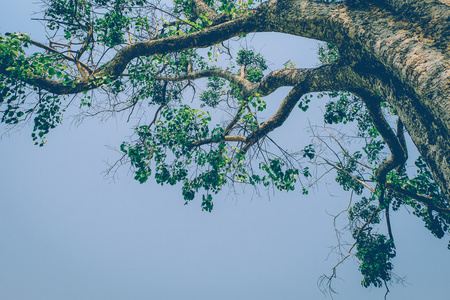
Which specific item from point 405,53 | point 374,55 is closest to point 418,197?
point 374,55

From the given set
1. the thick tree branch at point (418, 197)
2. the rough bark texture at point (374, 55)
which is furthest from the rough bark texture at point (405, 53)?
the thick tree branch at point (418, 197)

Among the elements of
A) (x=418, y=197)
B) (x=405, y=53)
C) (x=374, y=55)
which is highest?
(x=418, y=197)

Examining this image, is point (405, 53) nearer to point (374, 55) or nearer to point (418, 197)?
point (374, 55)

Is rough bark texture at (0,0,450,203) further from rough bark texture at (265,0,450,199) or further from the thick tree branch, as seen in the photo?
the thick tree branch

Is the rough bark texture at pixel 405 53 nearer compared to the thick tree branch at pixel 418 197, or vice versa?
the rough bark texture at pixel 405 53

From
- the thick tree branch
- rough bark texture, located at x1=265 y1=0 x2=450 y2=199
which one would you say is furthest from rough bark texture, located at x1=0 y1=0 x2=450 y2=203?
the thick tree branch

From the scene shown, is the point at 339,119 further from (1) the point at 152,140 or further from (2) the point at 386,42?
(1) the point at 152,140

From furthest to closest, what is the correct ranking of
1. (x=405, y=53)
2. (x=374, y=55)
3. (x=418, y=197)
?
(x=418, y=197) < (x=374, y=55) < (x=405, y=53)

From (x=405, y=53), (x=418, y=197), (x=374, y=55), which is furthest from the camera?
(x=418, y=197)

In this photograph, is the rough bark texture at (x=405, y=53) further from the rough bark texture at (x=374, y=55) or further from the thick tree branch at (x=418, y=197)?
the thick tree branch at (x=418, y=197)

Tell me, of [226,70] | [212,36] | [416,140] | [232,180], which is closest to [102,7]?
[226,70]

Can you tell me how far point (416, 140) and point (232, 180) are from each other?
318cm

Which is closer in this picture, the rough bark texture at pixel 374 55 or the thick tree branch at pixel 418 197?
the rough bark texture at pixel 374 55

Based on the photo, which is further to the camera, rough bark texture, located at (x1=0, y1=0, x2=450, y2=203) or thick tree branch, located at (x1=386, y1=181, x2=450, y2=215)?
thick tree branch, located at (x1=386, y1=181, x2=450, y2=215)
